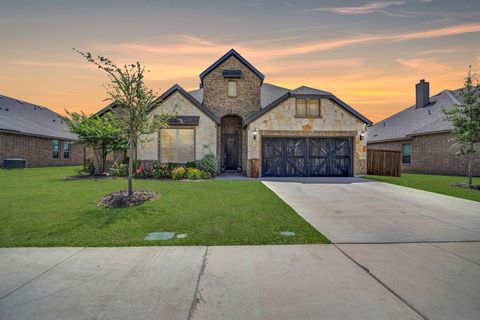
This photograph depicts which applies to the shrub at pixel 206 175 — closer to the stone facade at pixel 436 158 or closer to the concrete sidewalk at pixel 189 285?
the concrete sidewalk at pixel 189 285

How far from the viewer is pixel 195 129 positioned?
635 inches

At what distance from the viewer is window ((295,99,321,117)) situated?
16.0 metres

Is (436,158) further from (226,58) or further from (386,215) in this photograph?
(226,58)

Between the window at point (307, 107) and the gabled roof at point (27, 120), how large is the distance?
1937cm

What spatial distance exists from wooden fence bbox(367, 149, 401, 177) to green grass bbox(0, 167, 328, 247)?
42.2 feet

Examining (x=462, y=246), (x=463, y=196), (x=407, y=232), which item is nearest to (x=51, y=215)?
(x=407, y=232)

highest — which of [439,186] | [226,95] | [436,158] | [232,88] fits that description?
[232,88]

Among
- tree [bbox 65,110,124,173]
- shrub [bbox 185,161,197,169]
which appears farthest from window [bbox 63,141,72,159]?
shrub [bbox 185,161,197,169]

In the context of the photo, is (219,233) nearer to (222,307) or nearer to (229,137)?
(222,307)

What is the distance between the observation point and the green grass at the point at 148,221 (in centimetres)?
462

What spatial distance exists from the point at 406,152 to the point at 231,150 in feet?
55.4

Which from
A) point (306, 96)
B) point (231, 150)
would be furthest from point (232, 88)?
point (306, 96)

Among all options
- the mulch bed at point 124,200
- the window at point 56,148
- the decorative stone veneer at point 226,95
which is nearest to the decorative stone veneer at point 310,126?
the decorative stone veneer at point 226,95

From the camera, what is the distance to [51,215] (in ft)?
20.6
